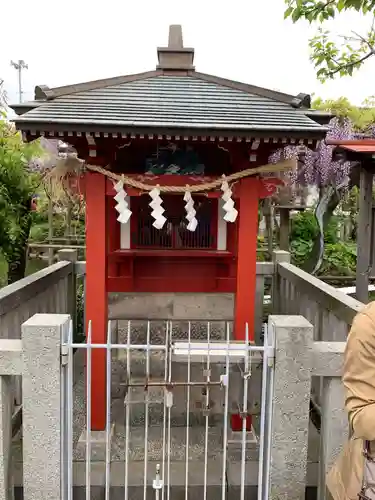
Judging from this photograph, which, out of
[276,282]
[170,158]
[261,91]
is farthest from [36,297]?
[276,282]

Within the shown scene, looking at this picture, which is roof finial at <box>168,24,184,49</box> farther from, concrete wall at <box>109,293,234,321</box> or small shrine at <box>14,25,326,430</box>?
concrete wall at <box>109,293,234,321</box>

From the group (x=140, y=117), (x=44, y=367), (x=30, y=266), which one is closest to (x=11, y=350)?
(x=44, y=367)

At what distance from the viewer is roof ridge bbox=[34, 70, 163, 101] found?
452cm

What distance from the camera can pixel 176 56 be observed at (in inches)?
201

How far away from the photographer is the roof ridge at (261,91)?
15.3ft

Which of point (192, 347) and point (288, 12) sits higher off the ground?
point (288, 12)

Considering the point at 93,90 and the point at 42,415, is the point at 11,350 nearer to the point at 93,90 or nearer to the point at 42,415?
the point at 42,415

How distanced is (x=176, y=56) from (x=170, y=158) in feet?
4.10

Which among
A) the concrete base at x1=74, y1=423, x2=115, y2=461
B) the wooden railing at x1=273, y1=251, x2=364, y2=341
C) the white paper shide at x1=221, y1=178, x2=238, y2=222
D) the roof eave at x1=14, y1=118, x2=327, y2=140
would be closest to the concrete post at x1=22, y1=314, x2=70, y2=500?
the concrete base at x1=74, y1=423, x2=115, y2=461

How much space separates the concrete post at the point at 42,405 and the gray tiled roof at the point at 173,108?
1967 mm

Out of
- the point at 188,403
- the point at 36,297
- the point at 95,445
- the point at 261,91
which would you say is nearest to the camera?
the point at 188,403

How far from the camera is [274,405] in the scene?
296 centimetres

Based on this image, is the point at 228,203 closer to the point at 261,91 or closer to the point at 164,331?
the point at 261,91

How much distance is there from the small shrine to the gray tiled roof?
0.01 m
